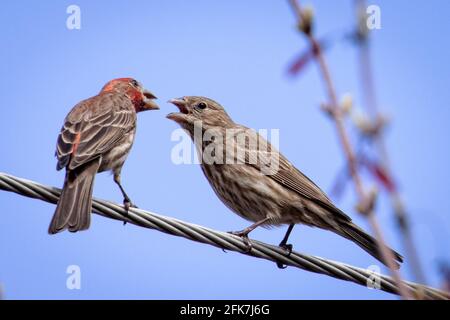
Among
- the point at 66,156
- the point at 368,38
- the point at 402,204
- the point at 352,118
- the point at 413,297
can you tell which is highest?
the point at 66,156

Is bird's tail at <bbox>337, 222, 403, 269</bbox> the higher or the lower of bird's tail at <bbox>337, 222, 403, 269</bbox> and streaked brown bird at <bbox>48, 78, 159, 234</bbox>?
the lower

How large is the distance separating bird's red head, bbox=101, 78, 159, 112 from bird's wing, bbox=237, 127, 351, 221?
180 centimetres

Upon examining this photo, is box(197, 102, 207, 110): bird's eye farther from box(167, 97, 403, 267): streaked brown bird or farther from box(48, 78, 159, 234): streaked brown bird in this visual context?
box(48, 78, 159, 234): streaked brown bird

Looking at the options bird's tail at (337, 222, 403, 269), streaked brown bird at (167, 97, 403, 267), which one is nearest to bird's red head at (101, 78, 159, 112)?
streaked brown bird at (167, 97, 403, 267)

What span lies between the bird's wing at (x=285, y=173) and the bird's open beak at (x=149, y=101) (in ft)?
5.57

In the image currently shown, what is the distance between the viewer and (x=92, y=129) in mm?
6707

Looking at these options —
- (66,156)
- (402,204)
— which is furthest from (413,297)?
(66,156)

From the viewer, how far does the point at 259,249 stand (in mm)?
5816

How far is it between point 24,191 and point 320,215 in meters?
3.26

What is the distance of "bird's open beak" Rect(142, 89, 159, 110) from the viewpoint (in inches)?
337

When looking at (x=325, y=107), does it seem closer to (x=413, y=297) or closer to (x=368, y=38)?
(x=368, y=38)

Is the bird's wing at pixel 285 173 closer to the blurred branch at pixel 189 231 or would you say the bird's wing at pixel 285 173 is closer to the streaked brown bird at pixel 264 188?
the streaked brown bird at pixel 264 188

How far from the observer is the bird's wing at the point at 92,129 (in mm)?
6273

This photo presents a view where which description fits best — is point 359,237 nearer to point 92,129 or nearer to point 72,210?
point 72,210
